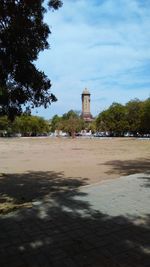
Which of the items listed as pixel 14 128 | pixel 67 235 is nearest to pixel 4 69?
pixel 67 235

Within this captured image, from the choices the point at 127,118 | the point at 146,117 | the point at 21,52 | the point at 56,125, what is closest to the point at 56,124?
the point at 56,125

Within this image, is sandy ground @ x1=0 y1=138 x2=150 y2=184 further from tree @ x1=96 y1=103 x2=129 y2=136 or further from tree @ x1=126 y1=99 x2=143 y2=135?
tree @ x1=96 y1=103 x2=129 y2=136

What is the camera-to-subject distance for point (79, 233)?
646cm

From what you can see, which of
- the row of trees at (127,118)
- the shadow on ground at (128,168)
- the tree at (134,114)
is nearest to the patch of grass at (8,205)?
the shadow on ground at (128,168)

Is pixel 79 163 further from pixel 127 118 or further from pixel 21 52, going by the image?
pixel 127 118

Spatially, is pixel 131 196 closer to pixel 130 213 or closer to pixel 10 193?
pixel 130 213

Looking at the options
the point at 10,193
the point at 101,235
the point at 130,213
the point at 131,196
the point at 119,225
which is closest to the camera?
the point at 101,235

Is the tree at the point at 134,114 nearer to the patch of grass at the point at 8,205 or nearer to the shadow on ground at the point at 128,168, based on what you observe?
the shadow on ground at the point at 128,168

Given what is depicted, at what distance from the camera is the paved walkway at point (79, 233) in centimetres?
519

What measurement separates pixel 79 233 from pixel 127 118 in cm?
11428

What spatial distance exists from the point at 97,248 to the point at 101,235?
675mm

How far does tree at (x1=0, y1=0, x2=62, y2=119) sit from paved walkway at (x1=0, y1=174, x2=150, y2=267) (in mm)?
2329

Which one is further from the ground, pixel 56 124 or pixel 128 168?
pixel 56 124

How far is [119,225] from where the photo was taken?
6977mm
